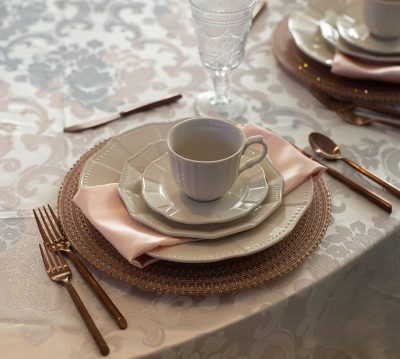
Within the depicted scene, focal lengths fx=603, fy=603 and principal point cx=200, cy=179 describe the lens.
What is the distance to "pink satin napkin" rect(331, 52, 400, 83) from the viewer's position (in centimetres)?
96

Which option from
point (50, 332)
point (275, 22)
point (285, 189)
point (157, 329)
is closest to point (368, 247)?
point (285, 189)

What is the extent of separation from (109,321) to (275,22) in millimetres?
756

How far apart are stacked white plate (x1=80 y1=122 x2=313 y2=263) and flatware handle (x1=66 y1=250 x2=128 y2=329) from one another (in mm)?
69

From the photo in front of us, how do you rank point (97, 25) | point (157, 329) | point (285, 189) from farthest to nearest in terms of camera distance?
point (97, 25) → point (285, 189) → point (157, 329)

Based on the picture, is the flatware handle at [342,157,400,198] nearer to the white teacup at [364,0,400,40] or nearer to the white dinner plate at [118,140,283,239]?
the white dinner plate at [118,140,283,239]

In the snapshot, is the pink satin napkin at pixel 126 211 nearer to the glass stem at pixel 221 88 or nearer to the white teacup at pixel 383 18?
the glass stem at pixel 221 88

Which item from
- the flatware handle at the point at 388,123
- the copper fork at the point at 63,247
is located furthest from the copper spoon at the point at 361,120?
the copper fork at the point at 63,247

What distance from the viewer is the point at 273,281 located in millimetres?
687

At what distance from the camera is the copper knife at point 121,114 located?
3.05ft

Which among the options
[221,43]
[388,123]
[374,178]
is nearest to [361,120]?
[388,123]

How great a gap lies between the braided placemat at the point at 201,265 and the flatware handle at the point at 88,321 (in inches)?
1.5

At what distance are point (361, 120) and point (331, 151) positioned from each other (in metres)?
0.10

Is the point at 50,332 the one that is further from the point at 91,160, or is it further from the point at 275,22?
the point at 275,22

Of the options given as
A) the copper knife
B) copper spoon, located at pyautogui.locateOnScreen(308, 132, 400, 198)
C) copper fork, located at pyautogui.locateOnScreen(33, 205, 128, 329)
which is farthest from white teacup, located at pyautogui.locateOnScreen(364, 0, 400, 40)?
copper fork, located at pyautogui.locateOnScreen(33, 205, 128, 329)
